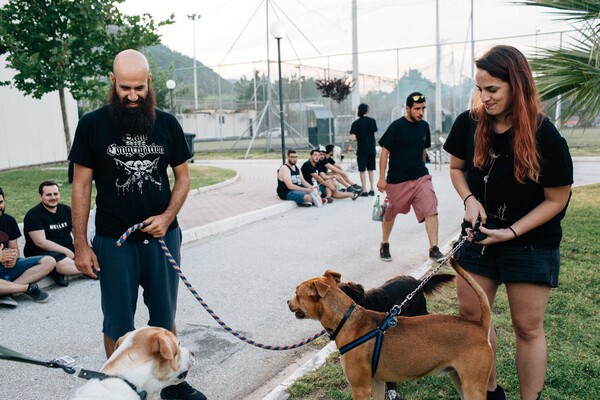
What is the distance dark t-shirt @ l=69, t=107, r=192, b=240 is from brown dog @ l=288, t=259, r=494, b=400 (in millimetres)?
1182

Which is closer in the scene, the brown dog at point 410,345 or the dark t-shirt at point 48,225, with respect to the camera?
the brown dog at point 410,345

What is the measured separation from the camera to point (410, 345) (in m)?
3.18

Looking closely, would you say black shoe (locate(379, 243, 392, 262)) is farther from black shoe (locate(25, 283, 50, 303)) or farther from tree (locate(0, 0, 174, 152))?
tree (locate(0, 0, 174, 152))

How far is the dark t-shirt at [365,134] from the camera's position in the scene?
48.6ft

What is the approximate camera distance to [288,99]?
104 feet

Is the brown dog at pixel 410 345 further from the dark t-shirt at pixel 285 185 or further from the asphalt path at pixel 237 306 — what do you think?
the dark t-shirt at pixel 285 185

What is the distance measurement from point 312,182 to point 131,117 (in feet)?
34.4

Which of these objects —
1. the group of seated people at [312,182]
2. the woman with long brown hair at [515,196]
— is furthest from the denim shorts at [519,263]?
the group of seated people at [312,182]

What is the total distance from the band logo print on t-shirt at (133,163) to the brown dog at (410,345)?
4.15 feet

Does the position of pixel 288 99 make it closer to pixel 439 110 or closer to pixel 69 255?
pixel 439 110

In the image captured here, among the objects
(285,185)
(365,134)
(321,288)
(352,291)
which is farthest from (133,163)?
(365,134)

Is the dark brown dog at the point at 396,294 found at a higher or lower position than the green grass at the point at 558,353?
higher

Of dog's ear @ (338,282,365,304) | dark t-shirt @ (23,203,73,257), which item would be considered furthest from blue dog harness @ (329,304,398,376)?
dark t-shirt @ (23,203,73,257)

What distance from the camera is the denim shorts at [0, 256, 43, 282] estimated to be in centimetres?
618
